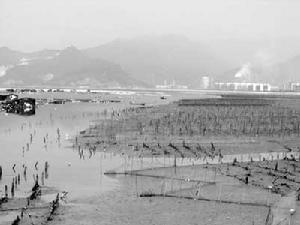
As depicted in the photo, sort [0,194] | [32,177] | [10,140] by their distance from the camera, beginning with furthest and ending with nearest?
[10,140]
[32,177]
[0,194]

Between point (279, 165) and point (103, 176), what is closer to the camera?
point (103, 176)

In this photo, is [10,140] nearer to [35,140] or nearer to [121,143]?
[35,140]

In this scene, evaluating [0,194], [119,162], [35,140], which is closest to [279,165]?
[119,162]

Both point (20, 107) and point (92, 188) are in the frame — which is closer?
point (92, 188)

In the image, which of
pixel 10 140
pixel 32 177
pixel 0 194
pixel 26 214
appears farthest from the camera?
pixel 10 140

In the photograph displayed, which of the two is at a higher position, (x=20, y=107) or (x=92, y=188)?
(x=20, y=107)

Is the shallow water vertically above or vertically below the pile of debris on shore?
below

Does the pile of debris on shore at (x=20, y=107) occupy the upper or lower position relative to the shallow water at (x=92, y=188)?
upper

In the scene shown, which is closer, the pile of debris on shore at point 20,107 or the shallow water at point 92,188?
the shallow water at point 92,188

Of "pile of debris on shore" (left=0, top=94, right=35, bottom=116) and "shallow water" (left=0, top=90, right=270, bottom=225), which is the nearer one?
"shallow water" (left=0, top=90, right=270, bottom=225)

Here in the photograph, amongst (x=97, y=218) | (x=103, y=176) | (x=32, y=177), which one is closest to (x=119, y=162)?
(x=103, y=176)
